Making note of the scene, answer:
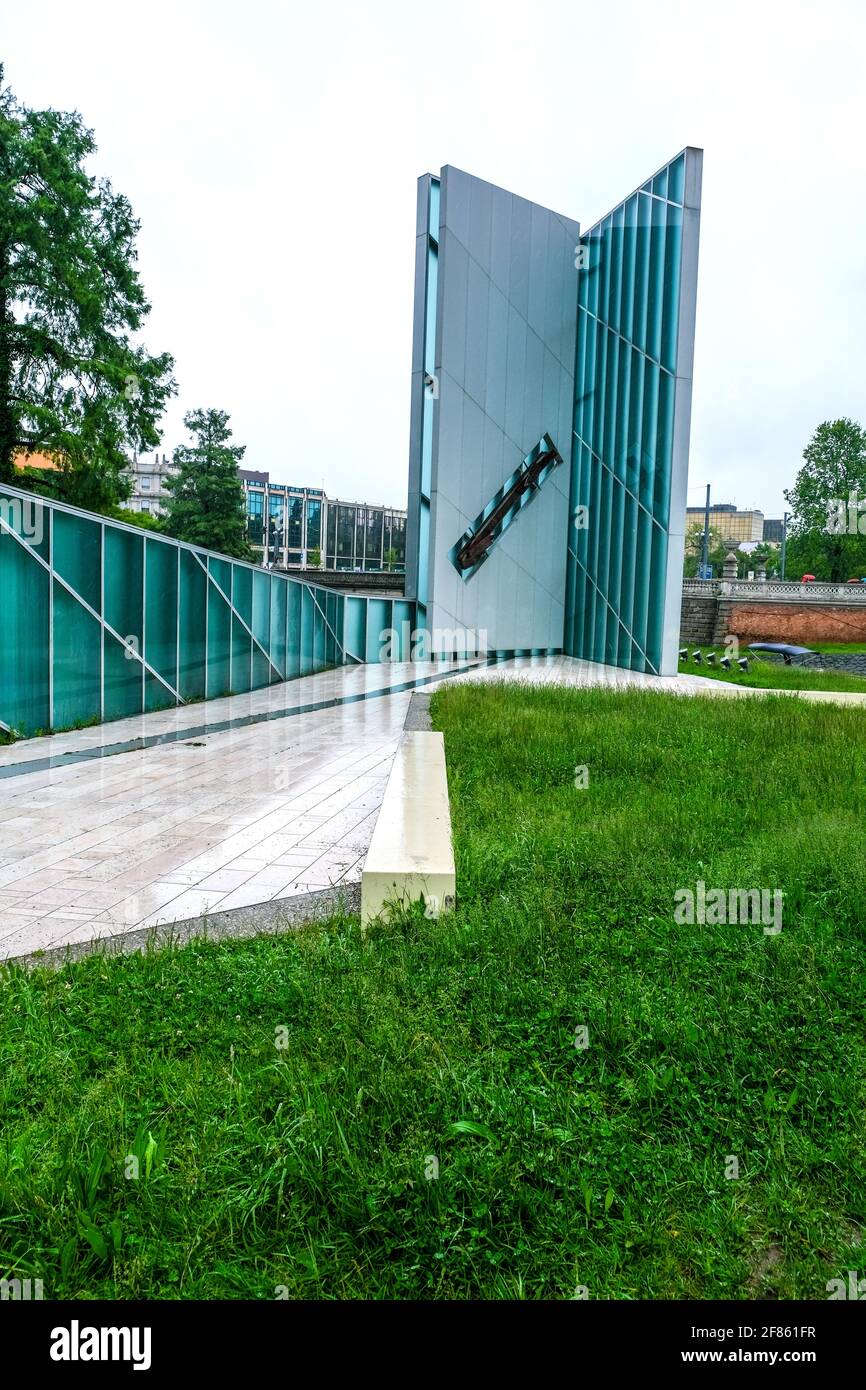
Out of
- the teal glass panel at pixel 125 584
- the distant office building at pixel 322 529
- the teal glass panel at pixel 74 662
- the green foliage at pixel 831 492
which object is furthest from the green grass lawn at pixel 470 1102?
the distant office building at pixel 322 529

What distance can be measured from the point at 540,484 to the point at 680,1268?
30573 mm

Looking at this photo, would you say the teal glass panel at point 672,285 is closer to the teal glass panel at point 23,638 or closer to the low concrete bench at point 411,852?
the teal glass panel at point 23,638

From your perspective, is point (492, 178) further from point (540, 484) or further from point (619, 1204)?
point (619, 1204)

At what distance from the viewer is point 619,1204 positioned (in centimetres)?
287

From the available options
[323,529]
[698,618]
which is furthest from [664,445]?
[323,529]

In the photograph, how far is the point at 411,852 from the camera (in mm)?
5641

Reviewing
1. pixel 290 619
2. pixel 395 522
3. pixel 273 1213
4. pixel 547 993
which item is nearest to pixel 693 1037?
pixel 547 993

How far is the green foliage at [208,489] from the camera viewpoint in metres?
49.4

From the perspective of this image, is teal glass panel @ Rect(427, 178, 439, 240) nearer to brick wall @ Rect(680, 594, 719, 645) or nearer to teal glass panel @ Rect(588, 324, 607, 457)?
teal glass panel @ Rect(588, 324, 607, 457)

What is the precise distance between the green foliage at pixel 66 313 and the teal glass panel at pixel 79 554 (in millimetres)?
15120

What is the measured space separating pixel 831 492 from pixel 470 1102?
6464cm

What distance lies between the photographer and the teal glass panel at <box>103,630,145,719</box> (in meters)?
13.6

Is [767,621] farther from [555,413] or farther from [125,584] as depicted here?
[125,584]

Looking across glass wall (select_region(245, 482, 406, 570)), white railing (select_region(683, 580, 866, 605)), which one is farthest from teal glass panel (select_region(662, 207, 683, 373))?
glass wall (select_region(245, 482, 406, 570))
